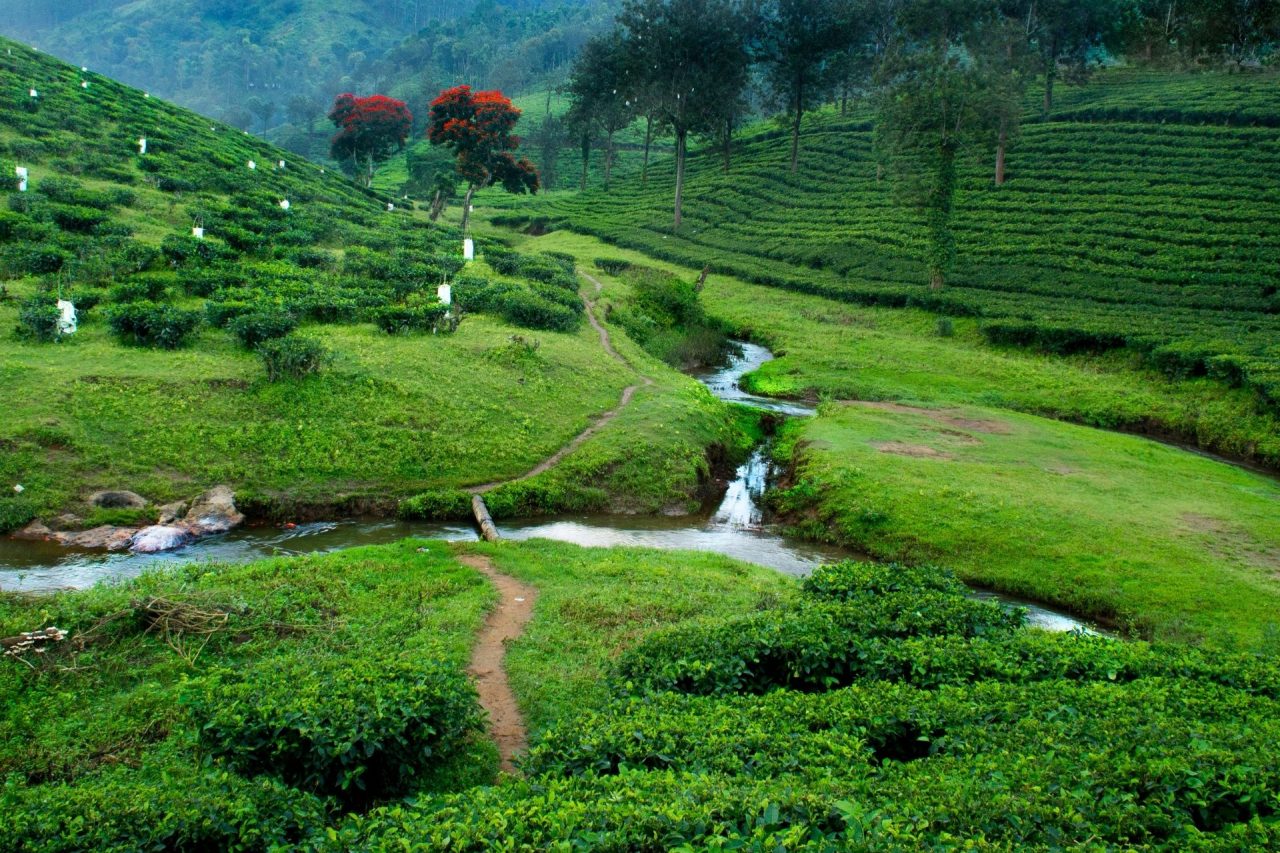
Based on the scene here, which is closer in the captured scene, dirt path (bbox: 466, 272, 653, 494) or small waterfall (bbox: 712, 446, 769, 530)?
dirt path (bbox: 466, 272, 653, 494)

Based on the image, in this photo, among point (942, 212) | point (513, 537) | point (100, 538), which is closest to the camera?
point (100, 538)

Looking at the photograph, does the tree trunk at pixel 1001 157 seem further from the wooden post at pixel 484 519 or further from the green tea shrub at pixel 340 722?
the green tea shrub at pixel 340 722

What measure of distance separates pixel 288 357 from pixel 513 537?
769cm

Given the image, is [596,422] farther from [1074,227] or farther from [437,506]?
[1074,227]

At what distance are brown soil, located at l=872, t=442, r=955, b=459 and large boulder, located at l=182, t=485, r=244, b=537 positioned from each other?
16.5 metres

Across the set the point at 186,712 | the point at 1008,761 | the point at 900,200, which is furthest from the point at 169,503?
the point at 900,200

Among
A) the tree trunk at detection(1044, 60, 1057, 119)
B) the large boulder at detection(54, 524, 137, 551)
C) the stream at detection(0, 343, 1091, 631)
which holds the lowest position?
the stream at detection(0, 343, 1091, 631)

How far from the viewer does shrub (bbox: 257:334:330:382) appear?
71.6ft

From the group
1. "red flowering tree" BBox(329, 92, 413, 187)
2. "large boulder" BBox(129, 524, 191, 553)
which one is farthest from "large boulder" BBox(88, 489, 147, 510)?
"red flowering tree" BBox(329, 92, 413, 187)

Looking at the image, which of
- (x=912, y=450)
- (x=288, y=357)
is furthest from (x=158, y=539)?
(x=912, y=450)

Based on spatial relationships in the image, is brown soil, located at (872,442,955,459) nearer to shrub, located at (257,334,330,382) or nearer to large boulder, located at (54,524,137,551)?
shrub, located at (257,334,330,382)

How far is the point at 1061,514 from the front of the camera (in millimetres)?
20328

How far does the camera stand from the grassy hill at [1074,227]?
3791 centimetres

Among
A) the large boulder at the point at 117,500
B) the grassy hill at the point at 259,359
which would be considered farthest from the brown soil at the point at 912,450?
the large boulder at the point at 117,500
